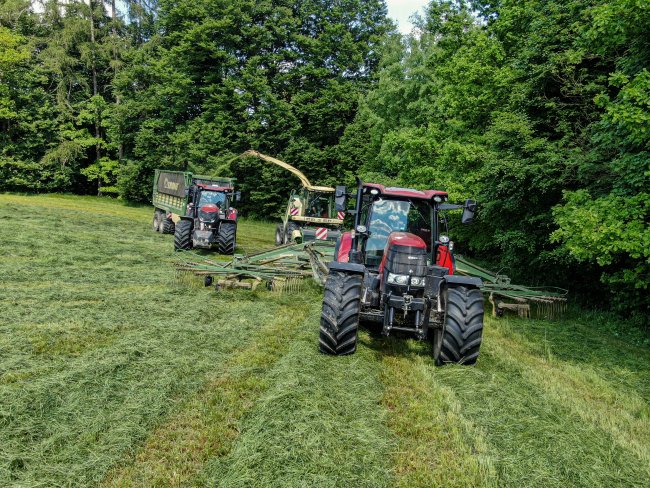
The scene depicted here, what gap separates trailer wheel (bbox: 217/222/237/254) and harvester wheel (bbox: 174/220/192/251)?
92cm

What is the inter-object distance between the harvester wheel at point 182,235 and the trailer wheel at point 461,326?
1066 centimetres

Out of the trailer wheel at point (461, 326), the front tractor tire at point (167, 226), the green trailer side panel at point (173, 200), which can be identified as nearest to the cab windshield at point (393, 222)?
the trailer wheel at point (461, 326)

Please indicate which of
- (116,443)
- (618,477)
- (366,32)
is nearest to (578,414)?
(618,477)

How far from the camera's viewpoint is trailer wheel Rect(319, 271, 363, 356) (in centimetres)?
629

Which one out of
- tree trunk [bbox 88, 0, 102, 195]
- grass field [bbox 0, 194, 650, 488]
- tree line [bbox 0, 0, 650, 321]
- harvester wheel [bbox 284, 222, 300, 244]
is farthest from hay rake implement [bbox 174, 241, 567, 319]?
tree trunk [bbox 88, 0, 102, 195]

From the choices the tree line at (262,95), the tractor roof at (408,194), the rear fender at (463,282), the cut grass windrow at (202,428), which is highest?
the tree line at (262,95)

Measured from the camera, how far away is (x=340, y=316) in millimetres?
6297

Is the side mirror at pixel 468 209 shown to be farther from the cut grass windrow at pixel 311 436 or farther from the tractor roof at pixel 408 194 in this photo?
the cut grass windrow at pixel 311 436

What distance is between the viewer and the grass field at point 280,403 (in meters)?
3.82

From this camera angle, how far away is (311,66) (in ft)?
110

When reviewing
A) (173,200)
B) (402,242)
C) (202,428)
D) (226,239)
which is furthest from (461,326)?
(173,200)

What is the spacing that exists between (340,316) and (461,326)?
1488 millimetres

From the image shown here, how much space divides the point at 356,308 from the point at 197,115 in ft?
114

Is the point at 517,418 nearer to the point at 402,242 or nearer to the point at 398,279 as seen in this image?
the point at 398,279
